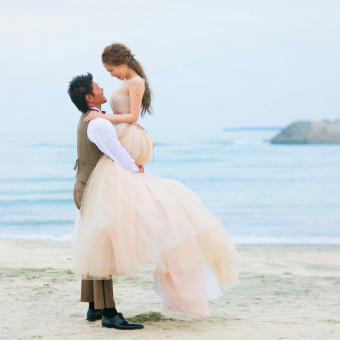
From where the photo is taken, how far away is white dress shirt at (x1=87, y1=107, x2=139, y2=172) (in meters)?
4.51

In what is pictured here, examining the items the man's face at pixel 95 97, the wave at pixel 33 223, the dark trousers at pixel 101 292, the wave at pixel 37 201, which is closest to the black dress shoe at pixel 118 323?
the dark trousers at pixel 101 292

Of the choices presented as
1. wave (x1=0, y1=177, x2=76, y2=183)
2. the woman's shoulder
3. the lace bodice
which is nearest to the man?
the lace bodice

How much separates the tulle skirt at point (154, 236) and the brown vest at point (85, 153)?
7 centimetres

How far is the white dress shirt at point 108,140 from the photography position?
4.51 m

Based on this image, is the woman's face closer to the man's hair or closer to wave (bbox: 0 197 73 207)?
the man's hair

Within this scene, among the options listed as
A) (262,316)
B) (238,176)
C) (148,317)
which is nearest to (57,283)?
(148,317)

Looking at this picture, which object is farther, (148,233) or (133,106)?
(133,106)

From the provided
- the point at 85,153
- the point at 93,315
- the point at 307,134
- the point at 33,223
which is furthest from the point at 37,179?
the point at 307,134

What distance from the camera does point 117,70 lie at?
471 centimetres

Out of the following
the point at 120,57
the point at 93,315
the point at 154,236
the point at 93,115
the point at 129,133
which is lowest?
the point at 93,315

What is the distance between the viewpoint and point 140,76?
4.78 metres

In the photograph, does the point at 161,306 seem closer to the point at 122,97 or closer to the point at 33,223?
the point at 122,97

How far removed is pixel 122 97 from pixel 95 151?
0.43 meters

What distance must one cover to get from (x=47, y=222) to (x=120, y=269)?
1509 centimetres
